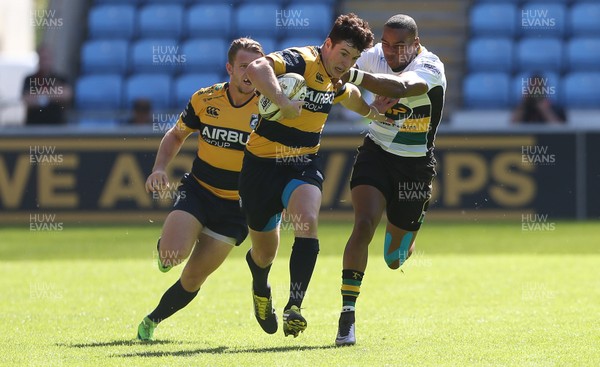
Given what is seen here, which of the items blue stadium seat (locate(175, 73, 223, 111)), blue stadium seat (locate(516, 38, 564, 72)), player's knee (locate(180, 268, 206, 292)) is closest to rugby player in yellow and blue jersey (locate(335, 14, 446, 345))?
player's knee (locate(180, 268, 206, 292))

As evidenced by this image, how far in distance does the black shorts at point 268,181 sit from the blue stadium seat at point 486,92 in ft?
41.8

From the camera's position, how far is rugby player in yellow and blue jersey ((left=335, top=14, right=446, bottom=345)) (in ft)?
26.8

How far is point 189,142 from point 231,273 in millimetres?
5131

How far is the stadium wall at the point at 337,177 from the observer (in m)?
17.5

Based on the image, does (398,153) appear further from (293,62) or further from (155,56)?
(155,56)

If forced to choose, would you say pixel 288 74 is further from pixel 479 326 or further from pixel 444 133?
pixel 444 133

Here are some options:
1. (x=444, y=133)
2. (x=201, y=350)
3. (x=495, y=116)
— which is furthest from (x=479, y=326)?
(x=495, y=116)

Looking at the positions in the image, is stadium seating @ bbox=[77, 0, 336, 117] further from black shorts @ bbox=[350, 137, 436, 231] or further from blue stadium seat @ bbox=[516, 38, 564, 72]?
black shorts @ bbox=[350, 137, 436, 231]

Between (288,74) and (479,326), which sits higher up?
(288,74)

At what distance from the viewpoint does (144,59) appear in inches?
872

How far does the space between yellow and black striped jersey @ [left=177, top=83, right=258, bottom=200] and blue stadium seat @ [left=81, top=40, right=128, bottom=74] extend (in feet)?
45.2

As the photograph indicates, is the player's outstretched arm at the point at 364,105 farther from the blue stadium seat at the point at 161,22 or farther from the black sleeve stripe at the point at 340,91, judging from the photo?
the blue stadium seat at the point at 161,22

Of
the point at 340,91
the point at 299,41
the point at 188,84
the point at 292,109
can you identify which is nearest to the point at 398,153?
the point at 340,91

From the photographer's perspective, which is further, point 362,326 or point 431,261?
point 431,261
